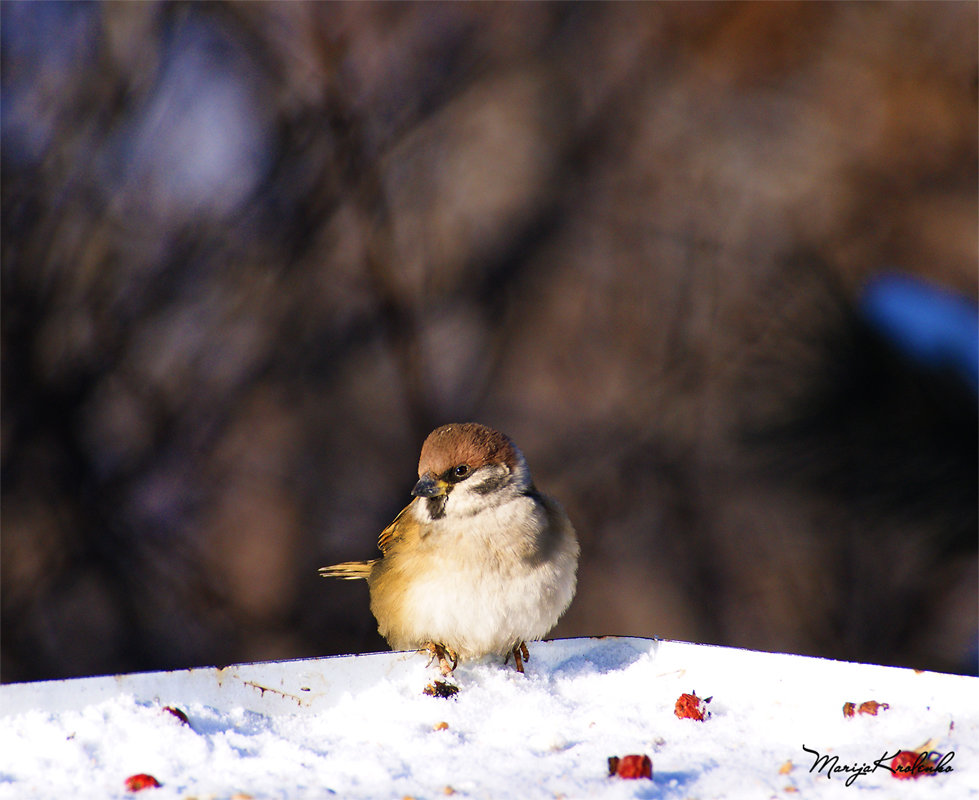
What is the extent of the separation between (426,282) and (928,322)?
69.5 inches

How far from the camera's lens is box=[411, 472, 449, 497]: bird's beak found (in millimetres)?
1577

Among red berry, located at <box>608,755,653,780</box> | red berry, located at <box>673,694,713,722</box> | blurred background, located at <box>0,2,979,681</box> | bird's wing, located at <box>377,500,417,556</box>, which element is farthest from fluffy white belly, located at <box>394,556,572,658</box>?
blurred background, located at <box>0,2,979,681</box>

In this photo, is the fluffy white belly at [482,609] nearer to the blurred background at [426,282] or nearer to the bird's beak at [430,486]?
the bird's beak at [430,486]

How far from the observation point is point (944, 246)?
121 inches

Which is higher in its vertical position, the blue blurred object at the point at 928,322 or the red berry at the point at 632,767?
the blue blurred object at the point at 928,322

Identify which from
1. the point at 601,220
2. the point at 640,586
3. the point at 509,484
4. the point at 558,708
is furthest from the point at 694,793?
the point at 601,220

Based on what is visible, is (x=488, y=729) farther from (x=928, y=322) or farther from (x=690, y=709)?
(x=928, y=322)

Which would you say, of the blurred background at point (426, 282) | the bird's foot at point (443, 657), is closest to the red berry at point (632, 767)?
the bird's foot at point (443, 657)

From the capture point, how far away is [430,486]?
5.24ft

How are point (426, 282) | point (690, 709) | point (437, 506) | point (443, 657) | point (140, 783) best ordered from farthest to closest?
point (426, 282) < point (437, 506) < point (443, 657) < point (690, 709) < point (140, 783)

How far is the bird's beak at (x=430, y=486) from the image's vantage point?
5.17 feet

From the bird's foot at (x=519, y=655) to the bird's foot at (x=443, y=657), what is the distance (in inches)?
3.7

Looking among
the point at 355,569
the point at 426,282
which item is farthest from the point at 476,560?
the point at 426,282

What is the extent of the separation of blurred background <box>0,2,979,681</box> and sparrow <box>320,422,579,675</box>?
1497 millimetres
